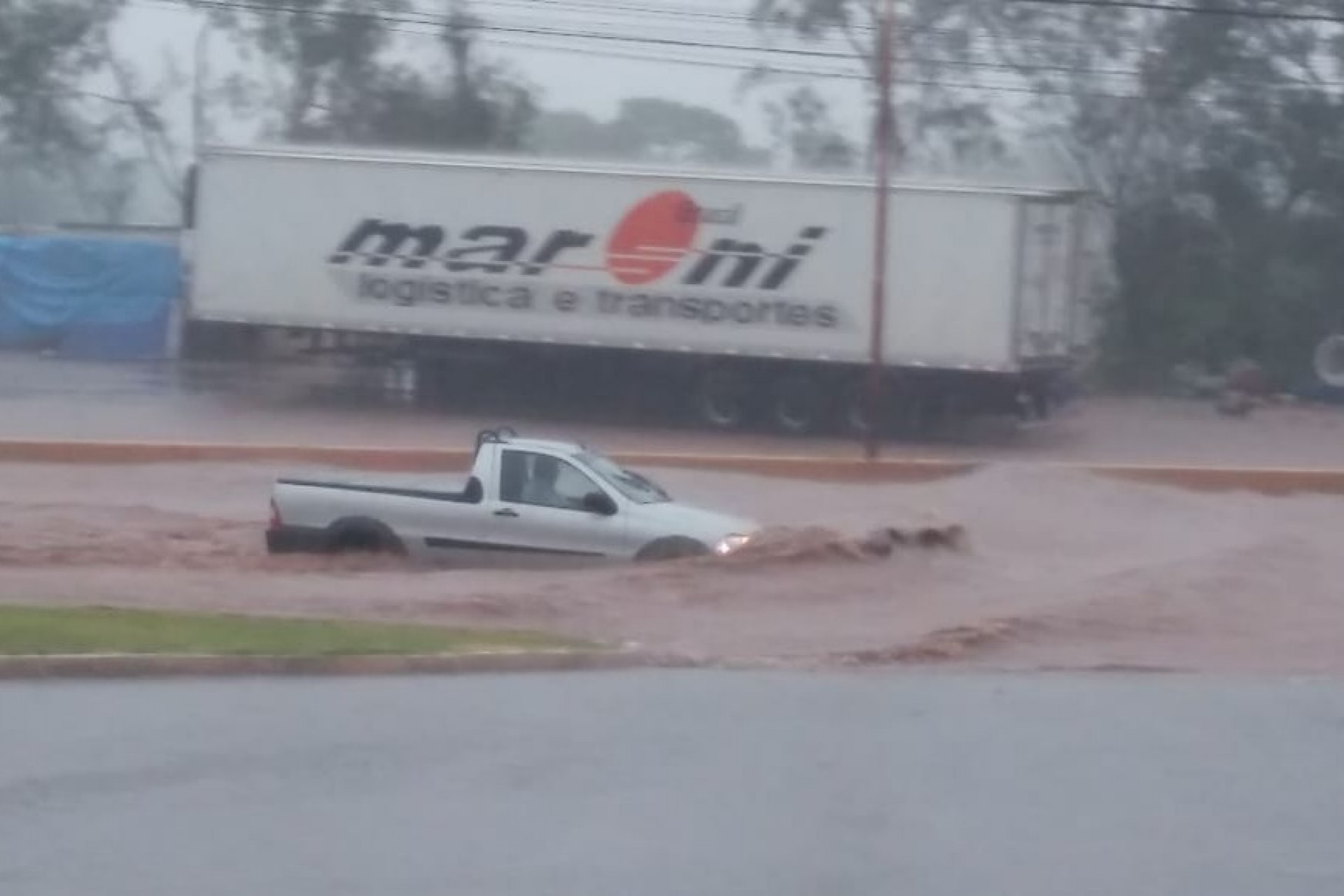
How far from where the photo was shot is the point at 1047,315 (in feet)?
121

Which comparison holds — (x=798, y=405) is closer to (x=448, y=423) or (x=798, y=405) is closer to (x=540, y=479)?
(x=448, y=423)

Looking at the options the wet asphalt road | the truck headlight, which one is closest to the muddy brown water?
the truck headlight

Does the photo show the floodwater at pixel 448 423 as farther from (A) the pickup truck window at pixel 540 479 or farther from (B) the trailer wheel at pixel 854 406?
(A) the pickup truck window at pixel 540 479

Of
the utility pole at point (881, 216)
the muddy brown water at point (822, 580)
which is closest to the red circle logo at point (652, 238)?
the utility pole at point (881, 216)

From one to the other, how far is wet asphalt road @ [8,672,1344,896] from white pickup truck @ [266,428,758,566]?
580 centimetres

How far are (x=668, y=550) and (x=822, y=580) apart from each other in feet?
4.44

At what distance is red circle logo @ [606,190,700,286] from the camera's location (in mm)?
37562

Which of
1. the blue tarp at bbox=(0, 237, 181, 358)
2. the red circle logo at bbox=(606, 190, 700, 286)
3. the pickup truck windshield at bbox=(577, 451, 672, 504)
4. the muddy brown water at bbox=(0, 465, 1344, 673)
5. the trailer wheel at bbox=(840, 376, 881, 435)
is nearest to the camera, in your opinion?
the muddy brown water at bbox=(0, 465, 1344, 673)

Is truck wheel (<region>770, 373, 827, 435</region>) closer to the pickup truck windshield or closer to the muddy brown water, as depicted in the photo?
the muddy brown water

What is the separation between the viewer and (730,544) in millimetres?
21016

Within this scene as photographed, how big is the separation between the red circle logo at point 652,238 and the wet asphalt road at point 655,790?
22.9 metres

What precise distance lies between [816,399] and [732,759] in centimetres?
2594

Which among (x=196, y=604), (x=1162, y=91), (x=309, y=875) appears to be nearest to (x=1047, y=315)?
(x=1162, y=91)

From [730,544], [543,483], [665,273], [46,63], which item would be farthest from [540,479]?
[46,63]
